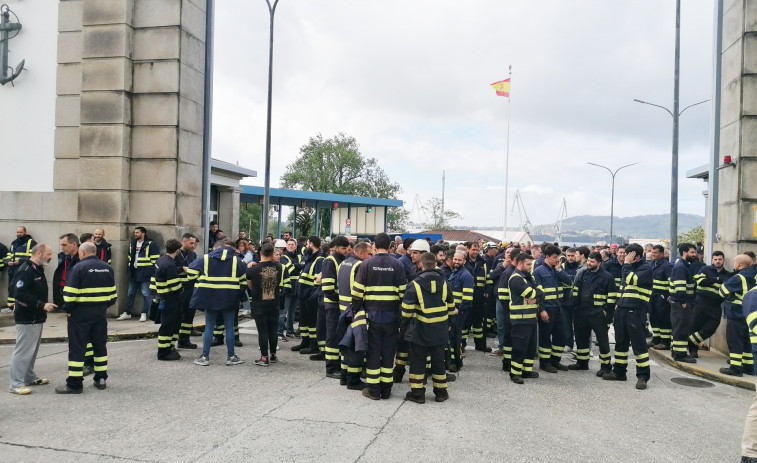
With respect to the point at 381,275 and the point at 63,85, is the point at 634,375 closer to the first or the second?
the point at 381,275

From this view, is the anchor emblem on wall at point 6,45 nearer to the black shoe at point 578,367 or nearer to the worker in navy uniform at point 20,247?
the worker in navy uniform at point 20,247

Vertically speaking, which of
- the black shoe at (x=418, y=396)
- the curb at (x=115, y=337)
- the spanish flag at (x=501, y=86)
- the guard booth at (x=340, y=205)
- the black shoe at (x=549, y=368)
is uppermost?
the spanish flag at (x=501, y=86)

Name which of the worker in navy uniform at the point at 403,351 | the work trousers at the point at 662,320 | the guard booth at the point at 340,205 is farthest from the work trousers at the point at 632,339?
the guard booth at the point at 340,205

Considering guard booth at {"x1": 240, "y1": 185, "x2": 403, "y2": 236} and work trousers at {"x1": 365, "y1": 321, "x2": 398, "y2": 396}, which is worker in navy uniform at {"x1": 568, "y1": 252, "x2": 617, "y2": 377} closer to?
work trousers at {"x1": 365, "y1": 321, "x2": 398, "y2": 396}

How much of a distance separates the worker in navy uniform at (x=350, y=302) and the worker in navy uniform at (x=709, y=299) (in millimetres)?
5878

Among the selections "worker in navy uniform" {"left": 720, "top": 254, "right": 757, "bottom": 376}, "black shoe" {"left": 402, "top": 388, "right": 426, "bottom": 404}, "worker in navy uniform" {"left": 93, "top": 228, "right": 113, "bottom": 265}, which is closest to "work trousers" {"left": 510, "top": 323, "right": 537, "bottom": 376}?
"black shoe" {"left": 402, "top": 388, "right": 426, "bottom": 404}

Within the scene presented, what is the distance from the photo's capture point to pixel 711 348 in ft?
35.0

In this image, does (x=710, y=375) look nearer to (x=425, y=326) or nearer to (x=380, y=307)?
(x=425, y=326)

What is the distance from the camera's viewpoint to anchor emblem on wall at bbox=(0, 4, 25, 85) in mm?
12969

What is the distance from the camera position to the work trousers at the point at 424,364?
22.1 ft

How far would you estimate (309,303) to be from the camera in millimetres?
9742

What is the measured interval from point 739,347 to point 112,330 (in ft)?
36.7

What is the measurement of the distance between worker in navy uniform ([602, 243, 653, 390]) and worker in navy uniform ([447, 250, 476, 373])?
2234mm

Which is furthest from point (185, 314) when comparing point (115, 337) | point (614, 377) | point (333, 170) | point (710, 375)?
point (333, 170)
